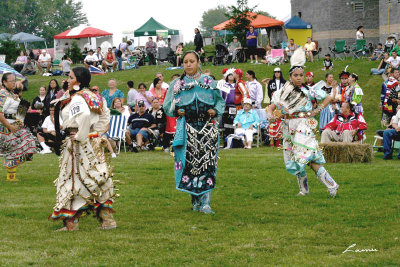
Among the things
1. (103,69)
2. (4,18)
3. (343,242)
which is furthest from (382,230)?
(4,18)

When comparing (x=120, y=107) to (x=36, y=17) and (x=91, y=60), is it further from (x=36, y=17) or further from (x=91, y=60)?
(x=36, y=17)

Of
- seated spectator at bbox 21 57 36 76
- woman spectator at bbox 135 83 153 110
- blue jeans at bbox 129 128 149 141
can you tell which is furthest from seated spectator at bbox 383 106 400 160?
seated spectator at bbox 21 57 36 76

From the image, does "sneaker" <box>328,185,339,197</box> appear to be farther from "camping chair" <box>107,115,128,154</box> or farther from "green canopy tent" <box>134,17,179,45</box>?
"green canopy tent" <box>134,17,179,45</box>

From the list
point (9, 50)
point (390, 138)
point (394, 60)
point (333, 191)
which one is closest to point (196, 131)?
point (333, 191)

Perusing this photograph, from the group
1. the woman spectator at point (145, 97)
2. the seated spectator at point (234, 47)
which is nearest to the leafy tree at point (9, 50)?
the seated spectator at point (234, 47)

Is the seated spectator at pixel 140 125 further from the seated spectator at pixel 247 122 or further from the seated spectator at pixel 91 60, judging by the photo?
the seated spectator at pixel 91 60

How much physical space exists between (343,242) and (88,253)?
2.61 m

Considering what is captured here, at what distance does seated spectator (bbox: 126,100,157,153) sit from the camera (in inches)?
685

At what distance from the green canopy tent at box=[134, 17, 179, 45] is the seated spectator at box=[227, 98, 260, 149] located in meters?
26.0

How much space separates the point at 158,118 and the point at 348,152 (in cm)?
553

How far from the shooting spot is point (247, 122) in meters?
17.8

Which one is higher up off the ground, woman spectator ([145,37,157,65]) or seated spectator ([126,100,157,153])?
woman spectator ([145,37,157,65])

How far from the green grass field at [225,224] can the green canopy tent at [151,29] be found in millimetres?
30885

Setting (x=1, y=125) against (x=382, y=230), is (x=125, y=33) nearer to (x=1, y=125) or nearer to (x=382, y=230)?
(x=1, y=125)
